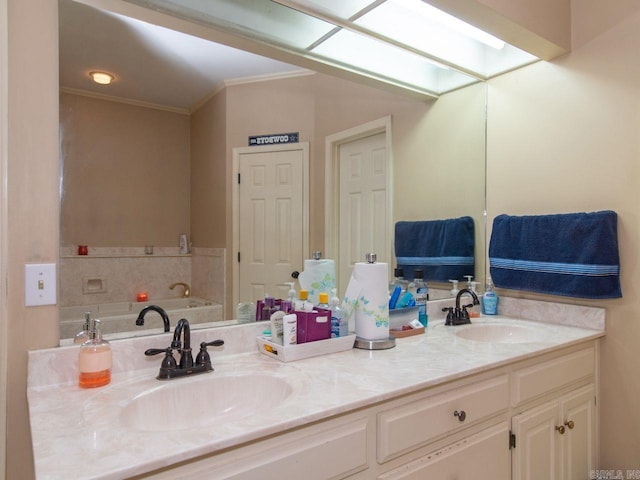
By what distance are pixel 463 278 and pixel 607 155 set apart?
87 centimetres

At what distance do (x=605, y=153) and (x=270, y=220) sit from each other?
1454 millimetres

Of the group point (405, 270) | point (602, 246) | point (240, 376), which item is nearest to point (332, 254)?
point (405, 270)

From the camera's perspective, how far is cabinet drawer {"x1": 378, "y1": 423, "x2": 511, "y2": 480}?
105 cm

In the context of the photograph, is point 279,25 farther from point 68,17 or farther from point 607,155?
point 607,155

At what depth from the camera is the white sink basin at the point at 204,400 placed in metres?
1.00

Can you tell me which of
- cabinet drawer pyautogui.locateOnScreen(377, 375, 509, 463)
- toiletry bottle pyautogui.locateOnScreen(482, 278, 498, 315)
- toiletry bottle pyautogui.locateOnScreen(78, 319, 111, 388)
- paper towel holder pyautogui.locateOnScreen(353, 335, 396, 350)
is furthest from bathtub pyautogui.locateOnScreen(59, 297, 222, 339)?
toiletry bottle pyautogui.locateOnScreen(482, 278, 498, 315)

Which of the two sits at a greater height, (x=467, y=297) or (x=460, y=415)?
(x=467, y=297)

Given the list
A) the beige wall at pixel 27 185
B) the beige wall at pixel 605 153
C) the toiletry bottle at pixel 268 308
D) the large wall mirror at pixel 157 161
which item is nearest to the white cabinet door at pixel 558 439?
the beige wall at pixel 605 153

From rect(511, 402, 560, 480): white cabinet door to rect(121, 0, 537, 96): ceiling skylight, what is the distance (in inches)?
60.8

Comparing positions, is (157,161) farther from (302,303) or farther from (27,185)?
(302,303)

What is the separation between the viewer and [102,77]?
4.12ft

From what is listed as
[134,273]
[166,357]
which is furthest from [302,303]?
[134,273]

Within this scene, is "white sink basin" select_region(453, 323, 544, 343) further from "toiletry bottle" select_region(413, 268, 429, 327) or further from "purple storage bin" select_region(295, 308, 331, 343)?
"purple storage bin" select_region(295, 308, 331, 343)

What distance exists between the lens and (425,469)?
1061mm
